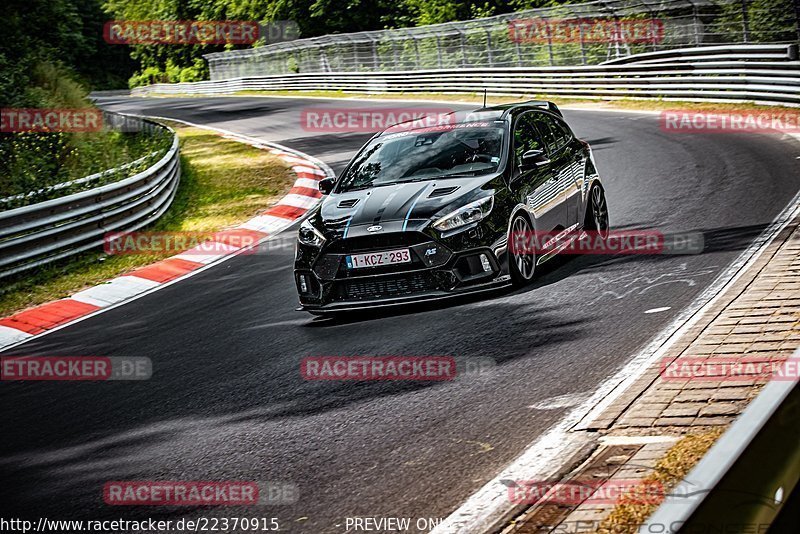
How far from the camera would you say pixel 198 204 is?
690 inches

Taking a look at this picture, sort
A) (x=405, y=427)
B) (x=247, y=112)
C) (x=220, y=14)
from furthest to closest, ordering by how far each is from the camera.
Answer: (x=220, y=14) → (x=247, y=112) → (x=405, y=427)

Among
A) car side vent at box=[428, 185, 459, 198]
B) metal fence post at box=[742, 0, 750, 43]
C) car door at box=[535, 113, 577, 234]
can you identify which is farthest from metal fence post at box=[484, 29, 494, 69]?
car side vent at box=[428, 185, 459, 198]

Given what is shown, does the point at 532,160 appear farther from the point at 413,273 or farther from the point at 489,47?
the point at 489,47

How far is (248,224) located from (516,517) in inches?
455

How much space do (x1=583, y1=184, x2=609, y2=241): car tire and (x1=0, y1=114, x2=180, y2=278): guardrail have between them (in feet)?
23.8

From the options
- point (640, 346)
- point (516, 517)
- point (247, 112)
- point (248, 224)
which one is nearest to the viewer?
point (516, 517)

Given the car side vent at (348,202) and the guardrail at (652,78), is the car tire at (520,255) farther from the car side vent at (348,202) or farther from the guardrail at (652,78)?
the guardrail at (652,78)

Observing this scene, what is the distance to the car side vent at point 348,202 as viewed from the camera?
844cm

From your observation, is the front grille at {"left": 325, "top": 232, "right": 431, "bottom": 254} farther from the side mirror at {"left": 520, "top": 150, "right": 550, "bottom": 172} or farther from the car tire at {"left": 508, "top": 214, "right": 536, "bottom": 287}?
the side mirror at {"left": 520, "top": 150, "right": 550, "bottom": 172}

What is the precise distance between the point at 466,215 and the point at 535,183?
1.12 meters

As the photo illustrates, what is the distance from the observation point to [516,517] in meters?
4.09

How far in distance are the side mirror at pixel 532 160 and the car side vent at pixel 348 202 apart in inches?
60.1

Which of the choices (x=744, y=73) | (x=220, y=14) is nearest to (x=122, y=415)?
(x=744, y=73)

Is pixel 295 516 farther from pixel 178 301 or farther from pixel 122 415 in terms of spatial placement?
pixel 178 301
